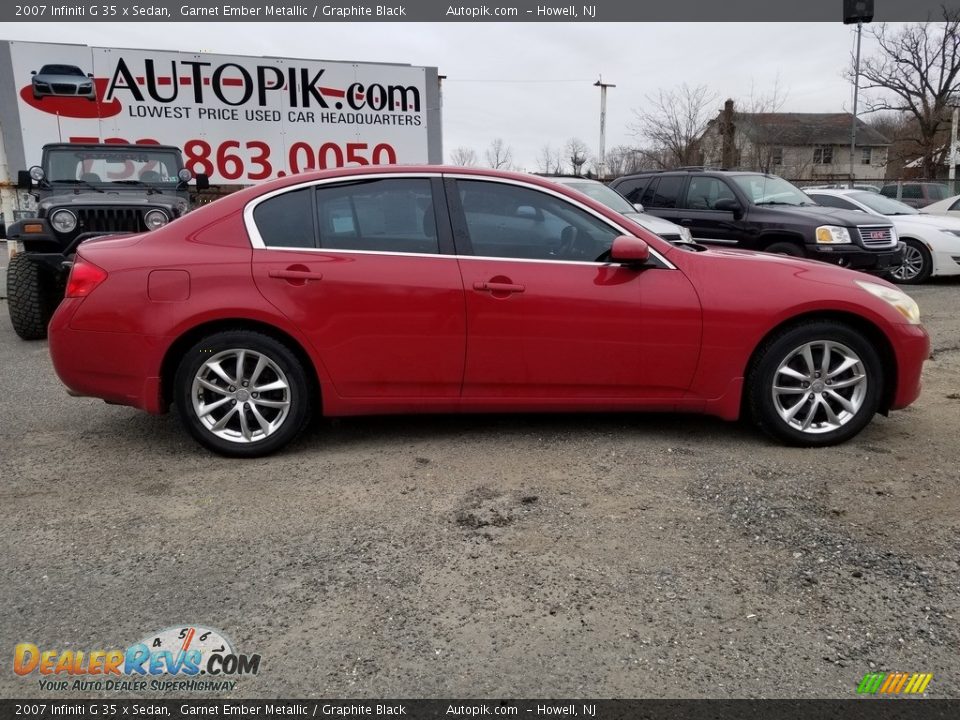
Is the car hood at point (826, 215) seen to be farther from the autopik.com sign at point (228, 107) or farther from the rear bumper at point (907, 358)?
the autopik.com sign at point (228, 107)

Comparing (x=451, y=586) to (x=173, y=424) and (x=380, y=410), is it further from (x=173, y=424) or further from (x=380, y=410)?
(x=173, y=424)

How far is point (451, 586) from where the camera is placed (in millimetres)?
2758

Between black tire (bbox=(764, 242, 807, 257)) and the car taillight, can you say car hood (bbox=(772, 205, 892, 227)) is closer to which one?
black tire (bbox=(764, 242, 807, 257))

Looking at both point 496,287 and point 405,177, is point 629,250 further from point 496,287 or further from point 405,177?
point 405,177

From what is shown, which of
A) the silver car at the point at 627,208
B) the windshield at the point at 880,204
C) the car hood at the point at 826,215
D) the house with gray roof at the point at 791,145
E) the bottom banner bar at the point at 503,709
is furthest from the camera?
the house with gray roof at the point at 791,145

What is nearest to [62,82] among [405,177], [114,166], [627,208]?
[114,166]

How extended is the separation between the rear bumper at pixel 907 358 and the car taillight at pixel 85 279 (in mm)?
4393

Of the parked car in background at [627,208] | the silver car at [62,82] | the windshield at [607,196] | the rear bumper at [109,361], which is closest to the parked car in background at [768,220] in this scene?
the parked car in background at [627,208]

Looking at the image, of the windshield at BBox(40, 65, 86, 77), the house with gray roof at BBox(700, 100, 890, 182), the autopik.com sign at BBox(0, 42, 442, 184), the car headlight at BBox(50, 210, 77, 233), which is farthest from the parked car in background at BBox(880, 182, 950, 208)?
the car headlight at BBox(50, 210, 77, 233)

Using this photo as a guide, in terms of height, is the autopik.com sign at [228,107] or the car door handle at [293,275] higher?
the autopik.com sign at [228,107]

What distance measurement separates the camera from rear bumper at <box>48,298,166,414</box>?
12.9 ft

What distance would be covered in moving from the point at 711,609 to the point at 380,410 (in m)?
2.16

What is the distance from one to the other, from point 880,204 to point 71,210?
41.1ft

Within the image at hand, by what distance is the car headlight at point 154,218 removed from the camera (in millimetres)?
7598
